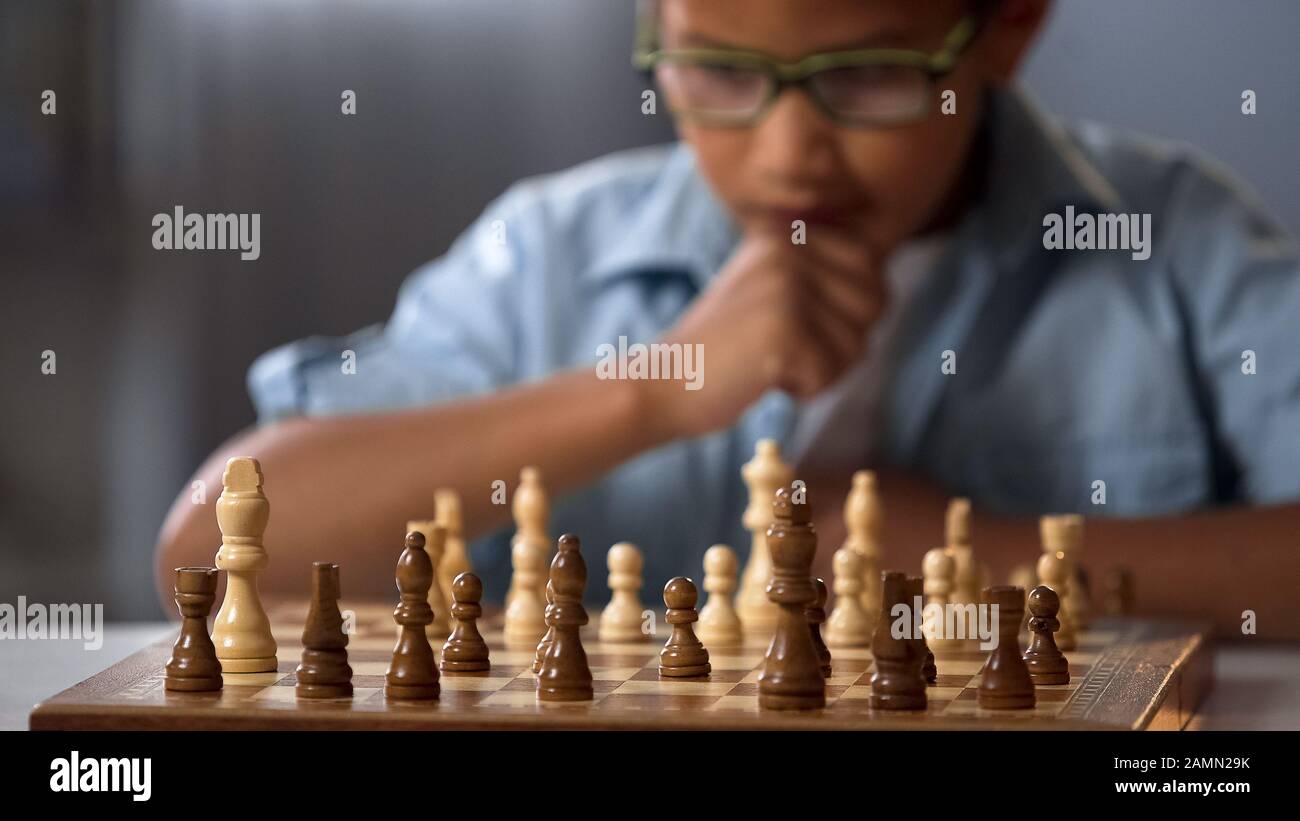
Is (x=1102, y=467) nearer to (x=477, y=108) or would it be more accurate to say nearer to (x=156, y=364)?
(x=477, y=108)

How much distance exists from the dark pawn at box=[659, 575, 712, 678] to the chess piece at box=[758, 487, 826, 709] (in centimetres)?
17

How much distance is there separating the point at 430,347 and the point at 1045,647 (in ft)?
5.05

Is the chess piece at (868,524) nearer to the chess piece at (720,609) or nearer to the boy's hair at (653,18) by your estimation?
the chess piece at (720,609)

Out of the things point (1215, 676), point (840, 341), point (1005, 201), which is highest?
point (1005, 201)

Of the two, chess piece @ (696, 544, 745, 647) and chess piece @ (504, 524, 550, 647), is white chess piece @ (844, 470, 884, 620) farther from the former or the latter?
chess piece @ (504, 524, 550, 647)

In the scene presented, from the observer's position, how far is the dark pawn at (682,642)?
1610 mm

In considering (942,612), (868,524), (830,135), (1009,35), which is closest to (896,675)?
(942,612)

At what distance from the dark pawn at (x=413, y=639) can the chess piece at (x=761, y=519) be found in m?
0.53

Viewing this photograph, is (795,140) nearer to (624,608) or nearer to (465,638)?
(624,608)

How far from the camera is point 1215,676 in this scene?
2.06 meters

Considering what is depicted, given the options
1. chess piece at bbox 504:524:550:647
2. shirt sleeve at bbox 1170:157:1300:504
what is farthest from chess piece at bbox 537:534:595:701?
shirt sleeve at bbox 1170:157:1300:504

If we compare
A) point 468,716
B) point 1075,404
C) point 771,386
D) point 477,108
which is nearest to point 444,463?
point 771,386

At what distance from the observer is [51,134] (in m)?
3.06

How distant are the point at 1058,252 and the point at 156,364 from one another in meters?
1.55
